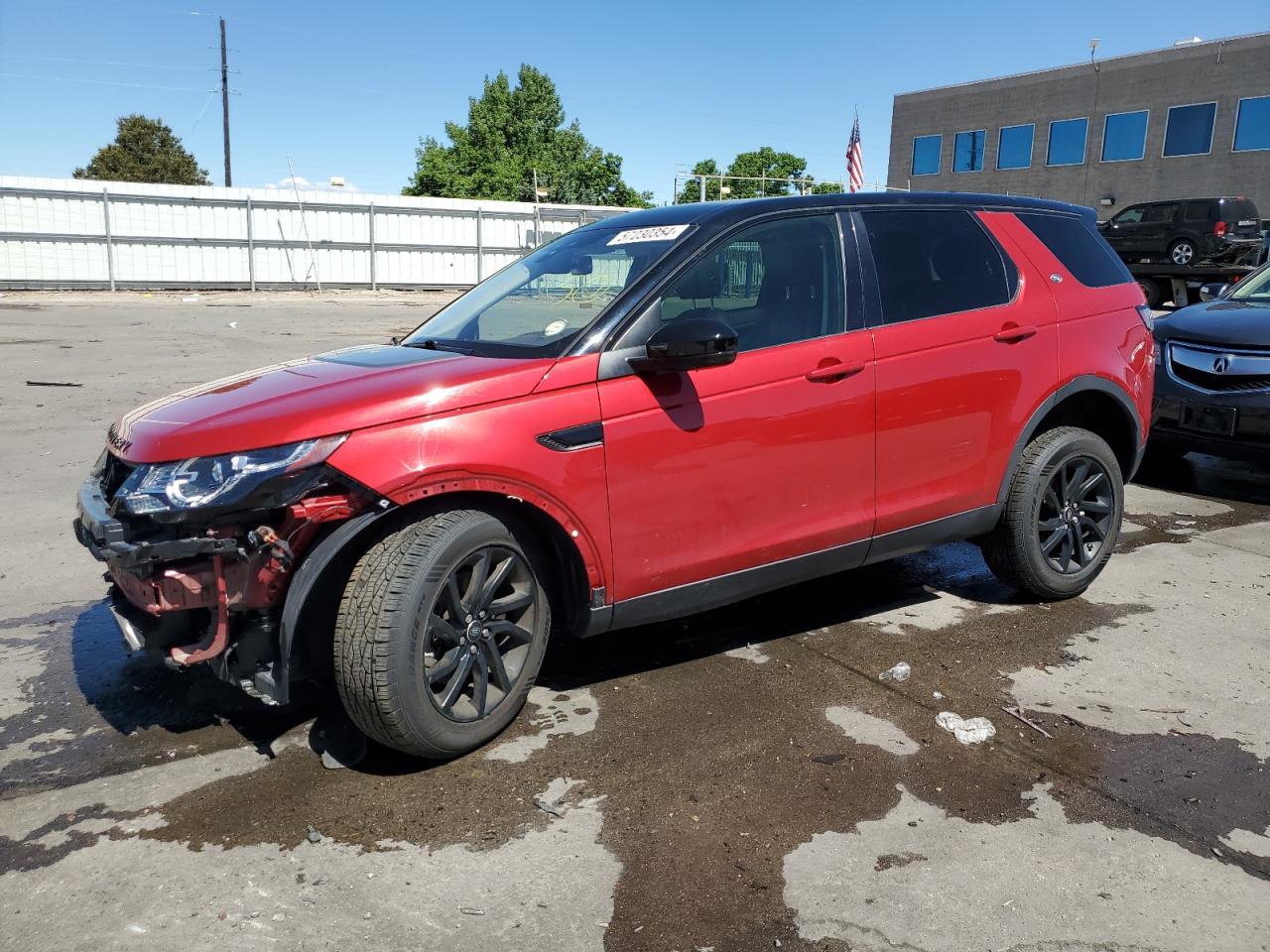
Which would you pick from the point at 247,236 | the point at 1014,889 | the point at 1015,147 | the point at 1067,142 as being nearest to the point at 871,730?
the point at 1014,889

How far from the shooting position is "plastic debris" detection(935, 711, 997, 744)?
3.56 m

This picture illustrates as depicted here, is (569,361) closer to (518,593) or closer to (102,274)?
(518,593)

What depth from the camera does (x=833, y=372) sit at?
3912 millimetres

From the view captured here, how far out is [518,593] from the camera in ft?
11.2

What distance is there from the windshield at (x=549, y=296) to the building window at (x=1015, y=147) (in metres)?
42.1

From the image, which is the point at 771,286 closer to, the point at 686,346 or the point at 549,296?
the point at 686,346

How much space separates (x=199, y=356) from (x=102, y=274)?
16135 mm

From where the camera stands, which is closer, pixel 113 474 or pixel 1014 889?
pixel 1014 889

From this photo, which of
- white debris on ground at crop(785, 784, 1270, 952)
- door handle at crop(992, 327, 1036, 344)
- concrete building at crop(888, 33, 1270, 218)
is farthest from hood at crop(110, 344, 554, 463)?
concrete building at crop(888, 33, 1270, 218)

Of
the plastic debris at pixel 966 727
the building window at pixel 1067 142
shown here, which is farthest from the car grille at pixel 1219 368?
the building window at pixel 1067 142

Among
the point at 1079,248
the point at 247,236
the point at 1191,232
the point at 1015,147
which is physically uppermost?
the point at 1015,147

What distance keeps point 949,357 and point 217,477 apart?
2.88m

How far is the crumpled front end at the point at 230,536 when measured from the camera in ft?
9.71

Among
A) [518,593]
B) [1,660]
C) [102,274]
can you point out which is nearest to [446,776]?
[518,593]
